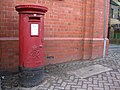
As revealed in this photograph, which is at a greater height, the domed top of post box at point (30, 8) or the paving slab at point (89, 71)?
the domed top of post box at point (30, 8)

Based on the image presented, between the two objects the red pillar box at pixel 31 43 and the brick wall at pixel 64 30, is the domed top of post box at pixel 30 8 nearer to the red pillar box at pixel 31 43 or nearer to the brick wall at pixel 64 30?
the red pillar box at pixel 31 43

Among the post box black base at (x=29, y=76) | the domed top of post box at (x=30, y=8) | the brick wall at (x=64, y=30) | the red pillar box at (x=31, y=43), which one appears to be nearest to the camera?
the domed top of post box at (x=30, y=8)

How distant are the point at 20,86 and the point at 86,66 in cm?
244

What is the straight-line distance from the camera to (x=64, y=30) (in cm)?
587

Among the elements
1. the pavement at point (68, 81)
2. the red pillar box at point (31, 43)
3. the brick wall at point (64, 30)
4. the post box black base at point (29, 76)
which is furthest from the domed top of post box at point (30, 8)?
the pavement at point (68, 81)

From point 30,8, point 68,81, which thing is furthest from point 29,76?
point 30,8

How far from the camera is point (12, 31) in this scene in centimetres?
491

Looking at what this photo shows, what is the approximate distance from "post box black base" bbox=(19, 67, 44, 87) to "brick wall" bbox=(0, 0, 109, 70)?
3.42ft

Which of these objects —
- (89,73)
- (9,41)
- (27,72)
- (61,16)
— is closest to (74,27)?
(61,16)

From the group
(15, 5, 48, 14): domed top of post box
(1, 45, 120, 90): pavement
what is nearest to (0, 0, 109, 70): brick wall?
(1, 45, 120, 90): pavement

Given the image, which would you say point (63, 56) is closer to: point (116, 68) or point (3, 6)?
point (116, 68)

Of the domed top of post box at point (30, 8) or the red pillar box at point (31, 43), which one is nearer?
the domed top of post box at point (30, 8)

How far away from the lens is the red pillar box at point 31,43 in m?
3.87

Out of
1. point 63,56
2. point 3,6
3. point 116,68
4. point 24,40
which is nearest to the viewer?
point 24,40
